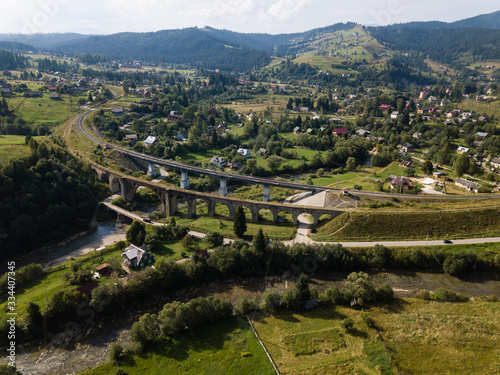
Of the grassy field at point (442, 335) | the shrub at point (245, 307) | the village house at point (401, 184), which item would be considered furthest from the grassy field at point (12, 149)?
the village house at point (401, 184)

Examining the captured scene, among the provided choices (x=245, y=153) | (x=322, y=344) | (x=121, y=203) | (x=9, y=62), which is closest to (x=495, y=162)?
(x=245, y=153)

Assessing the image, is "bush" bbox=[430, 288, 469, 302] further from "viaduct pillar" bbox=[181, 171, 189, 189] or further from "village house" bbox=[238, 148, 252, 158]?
"village house" bbox=[238, 148, 252, 158]

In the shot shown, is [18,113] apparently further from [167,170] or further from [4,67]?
[4,67]

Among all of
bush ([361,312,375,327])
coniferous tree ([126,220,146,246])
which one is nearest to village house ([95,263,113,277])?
coniferous tree ([126,220,146,246])

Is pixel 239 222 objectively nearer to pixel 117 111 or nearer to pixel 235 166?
pixel 235 166

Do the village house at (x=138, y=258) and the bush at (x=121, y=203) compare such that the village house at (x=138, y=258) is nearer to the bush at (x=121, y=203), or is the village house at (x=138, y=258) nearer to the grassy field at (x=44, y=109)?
the bush at (x=121, y=203)
